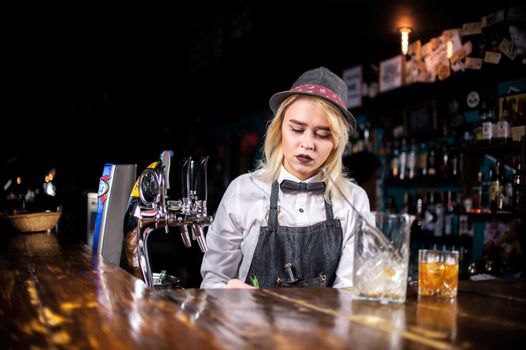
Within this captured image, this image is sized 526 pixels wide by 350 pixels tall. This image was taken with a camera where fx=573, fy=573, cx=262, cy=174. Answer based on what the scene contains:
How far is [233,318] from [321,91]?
1.21 m

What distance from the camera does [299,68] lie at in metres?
6.66

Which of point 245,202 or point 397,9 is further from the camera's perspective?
point 397,9

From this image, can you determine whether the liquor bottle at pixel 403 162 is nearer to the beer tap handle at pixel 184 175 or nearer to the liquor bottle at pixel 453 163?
the liquor bottle at pixel 453 163

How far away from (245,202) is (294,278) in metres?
0.35

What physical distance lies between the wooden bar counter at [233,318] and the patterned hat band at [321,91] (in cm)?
83

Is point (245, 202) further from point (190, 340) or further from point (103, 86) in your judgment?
point (103, 86)

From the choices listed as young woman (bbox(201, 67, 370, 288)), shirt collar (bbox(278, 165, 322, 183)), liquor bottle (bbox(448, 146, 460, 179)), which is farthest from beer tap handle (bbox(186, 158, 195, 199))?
liquor bottle (bbox(448, 146, 460, 179))

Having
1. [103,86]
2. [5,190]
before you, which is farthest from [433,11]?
[103,86]

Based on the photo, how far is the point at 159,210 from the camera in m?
1.82

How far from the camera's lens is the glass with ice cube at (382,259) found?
4.07ft

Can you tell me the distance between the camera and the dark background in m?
4.75

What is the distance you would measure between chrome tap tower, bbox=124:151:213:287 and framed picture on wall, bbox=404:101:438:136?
364cm

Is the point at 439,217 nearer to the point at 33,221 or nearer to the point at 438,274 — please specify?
the point at 33,221

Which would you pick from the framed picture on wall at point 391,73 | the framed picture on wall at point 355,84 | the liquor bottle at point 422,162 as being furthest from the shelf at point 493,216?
the framed picture on wall at point 355,84
